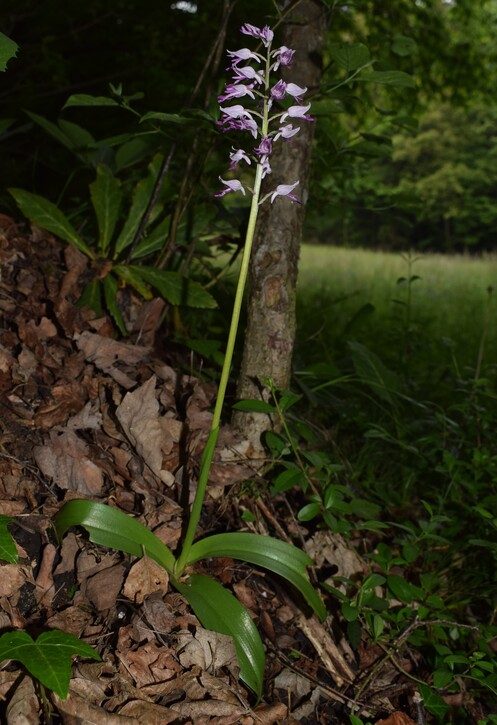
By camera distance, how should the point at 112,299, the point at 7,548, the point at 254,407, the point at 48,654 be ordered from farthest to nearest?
the point at 112,299
the point at 254,407
the point at 7,548
the point at 48,654

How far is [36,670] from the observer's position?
1.20m

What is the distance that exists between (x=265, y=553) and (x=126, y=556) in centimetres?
41

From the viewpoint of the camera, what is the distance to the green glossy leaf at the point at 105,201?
2.68 meters

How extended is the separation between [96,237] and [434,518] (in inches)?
78.9

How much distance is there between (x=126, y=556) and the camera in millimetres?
1746

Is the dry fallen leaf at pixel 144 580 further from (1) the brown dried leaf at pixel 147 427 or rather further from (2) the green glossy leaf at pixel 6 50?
(2) the green glossy leaf at pixel 6 50

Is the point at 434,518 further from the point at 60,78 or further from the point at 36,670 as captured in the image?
the point at 60,78

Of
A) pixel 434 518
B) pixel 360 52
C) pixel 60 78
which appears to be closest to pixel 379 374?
pixel 434 518

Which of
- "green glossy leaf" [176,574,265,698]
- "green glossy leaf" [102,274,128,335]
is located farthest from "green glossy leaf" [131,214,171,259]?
"green glossy leaf" [176,574,265,698]

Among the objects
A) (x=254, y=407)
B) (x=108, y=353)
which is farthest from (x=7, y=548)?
(x=108, y=353)

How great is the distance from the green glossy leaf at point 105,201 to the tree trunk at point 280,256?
31.2 inches

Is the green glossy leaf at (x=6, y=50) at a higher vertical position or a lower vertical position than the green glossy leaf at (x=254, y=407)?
higher

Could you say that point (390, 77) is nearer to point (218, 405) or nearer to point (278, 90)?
point (278, 90)

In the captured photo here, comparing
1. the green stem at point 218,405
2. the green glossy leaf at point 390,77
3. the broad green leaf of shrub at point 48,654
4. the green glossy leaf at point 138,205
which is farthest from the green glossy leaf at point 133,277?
the broad green leaf of shrub at point 48,654
